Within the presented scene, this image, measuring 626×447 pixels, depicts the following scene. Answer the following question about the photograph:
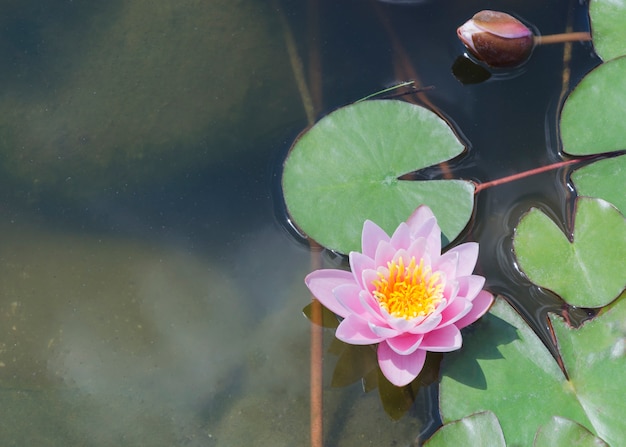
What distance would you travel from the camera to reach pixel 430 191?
2.49 m

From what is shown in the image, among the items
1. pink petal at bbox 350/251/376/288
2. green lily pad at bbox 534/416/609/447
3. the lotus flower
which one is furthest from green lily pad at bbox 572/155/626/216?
pink petal at bbox 350/251/376/288

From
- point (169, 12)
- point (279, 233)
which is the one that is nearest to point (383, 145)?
point (279, 233)

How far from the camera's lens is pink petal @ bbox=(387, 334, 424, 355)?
82.7 inches

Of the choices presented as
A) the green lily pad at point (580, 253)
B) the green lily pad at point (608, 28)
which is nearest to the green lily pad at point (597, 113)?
the green lily pad at point (608, 28)

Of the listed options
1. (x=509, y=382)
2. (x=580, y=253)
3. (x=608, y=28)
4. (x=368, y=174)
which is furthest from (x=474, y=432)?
(x=608, y=28)

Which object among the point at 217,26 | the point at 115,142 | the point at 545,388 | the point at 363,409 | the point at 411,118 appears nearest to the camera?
the point at 545,388

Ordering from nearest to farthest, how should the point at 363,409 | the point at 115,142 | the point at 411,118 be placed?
the point at 363,409
the point at 411,118
the point at 115,142

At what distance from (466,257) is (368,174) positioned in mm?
559

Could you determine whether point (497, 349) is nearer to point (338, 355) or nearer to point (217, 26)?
point (338, 355)

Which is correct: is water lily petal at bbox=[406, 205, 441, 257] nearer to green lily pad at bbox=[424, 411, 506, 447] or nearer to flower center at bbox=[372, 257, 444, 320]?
flower center at bbox=[372, 257, 444, 320]

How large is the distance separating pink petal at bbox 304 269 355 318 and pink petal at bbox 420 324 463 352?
13.6 inches

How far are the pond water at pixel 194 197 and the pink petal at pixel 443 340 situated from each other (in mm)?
333

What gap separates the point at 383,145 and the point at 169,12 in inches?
55.9

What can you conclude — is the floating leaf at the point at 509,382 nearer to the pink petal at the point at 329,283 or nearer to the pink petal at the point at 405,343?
the pink petal at the point at 405,343
